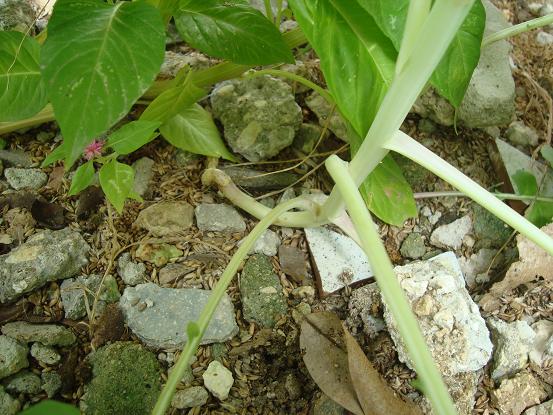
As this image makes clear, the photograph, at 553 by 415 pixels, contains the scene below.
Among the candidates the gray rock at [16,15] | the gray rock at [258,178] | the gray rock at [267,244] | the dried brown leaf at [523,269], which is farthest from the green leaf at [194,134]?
the dried brown leaf at [523,269]

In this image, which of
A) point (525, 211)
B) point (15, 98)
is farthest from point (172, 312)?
point (525, 211)

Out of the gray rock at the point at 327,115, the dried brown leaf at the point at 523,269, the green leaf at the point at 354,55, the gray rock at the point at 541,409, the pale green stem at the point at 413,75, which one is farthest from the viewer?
the gray rock at the point at 327,115

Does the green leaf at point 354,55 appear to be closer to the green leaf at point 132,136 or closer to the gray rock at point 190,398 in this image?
the green leaf at point 132,136

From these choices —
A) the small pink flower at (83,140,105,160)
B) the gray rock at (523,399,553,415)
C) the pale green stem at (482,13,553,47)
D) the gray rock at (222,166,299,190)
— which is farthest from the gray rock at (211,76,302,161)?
the gray rock at (523,399,553,415)

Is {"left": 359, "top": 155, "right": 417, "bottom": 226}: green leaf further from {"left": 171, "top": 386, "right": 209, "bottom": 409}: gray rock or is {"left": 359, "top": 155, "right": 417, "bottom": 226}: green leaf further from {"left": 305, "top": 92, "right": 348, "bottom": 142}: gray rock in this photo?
{"left": 171, "top": 386, "right": 209, "bottom": 409}: gray rock

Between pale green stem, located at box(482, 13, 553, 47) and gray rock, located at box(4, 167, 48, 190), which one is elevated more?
pale green stem, located at box(482, 13, 553, 47)

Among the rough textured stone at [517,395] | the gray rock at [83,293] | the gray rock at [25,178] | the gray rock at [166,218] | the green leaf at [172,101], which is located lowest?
the rough textured stone at [517,395]

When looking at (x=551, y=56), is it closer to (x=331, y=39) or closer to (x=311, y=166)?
(x=311, y=166)

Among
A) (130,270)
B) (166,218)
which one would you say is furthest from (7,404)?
(166,218)
